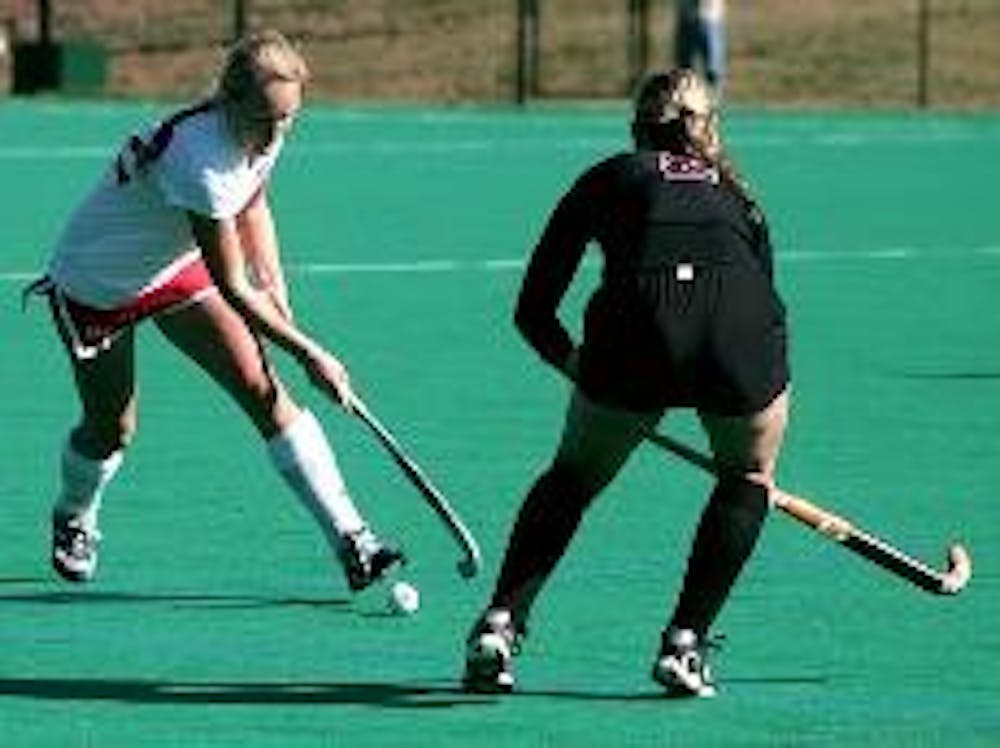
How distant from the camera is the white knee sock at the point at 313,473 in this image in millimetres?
10836

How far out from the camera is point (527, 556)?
9.55 meters

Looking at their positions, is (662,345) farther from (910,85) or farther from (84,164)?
(910,85)

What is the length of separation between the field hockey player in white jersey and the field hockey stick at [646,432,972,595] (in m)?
0.97

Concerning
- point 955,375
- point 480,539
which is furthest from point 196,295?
point 955,375

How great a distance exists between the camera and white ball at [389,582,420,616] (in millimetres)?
10828

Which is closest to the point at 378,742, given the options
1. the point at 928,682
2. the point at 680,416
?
the point at 928,682

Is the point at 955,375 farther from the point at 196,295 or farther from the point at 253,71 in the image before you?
the point at 253,71

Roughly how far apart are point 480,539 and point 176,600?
1515 millimetres

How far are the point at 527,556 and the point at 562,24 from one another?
146ft

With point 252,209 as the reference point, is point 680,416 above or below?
below

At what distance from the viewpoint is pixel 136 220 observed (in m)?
10.9

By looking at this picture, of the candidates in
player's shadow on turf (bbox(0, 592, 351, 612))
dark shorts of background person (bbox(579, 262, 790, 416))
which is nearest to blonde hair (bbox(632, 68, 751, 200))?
dark shorts of background person (bbox(579, 262, 790, 416))

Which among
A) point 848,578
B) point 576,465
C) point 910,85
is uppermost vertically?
point 576,465

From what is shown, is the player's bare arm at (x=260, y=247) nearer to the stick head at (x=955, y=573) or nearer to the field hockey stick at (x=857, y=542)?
the field hockey stick at (x=857, y=542)
